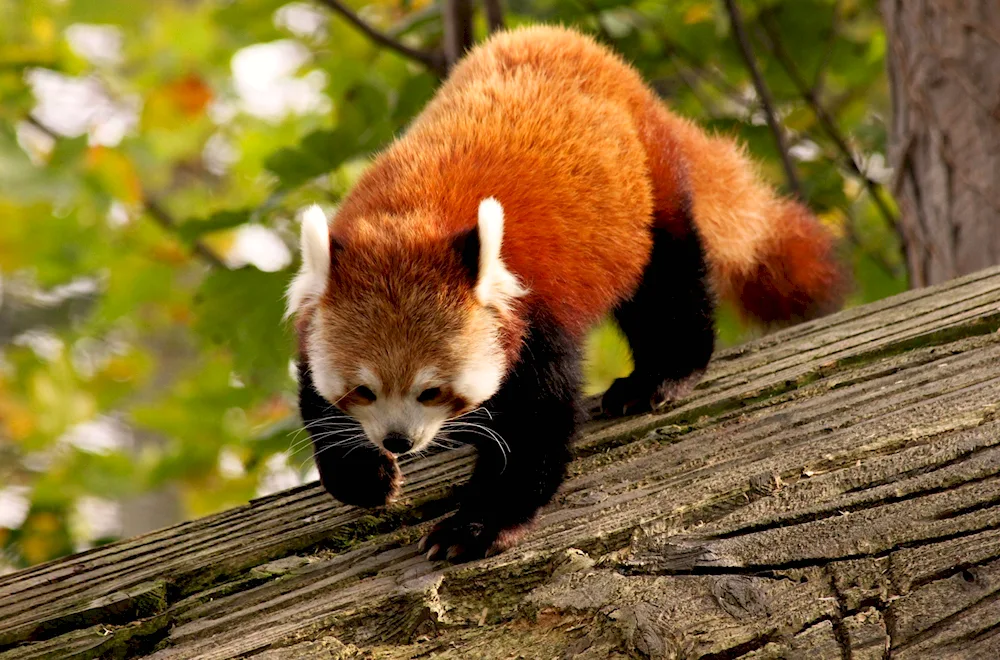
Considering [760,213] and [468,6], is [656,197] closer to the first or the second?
[760,213]

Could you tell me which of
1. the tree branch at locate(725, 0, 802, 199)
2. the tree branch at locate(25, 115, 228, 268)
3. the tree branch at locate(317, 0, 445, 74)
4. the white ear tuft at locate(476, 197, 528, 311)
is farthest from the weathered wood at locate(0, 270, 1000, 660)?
the tree branch at locate(25, 115, 228, 268)

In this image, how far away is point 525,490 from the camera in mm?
2484

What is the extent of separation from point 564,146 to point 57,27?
3.84 meters

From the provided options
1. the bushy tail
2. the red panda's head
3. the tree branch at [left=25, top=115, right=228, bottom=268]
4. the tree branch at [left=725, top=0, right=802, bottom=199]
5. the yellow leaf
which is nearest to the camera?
the red panda's head

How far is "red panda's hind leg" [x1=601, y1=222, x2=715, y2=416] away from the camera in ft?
10.9

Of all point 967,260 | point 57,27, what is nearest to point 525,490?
point 967,260

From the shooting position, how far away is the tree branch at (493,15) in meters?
4.33

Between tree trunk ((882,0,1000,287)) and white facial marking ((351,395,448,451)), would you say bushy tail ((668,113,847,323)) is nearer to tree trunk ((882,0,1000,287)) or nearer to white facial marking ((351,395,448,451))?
tree trunk ((882,0,1000,287))

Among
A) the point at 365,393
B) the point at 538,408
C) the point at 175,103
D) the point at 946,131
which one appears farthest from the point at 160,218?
the point at 946,131

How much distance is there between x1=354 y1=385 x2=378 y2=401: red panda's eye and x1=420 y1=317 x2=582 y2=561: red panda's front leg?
0.26m

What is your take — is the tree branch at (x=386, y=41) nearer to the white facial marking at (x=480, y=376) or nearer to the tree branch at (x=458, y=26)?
the tree branch at (x=458, y=26)

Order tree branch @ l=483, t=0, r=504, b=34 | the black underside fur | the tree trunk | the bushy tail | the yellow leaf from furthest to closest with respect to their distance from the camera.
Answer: the yellow leaf, tree branch @ l=483, t=0, r=504, b=34, the bushy tail, the tree trunk, the black underside fur

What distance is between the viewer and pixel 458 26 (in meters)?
4.24

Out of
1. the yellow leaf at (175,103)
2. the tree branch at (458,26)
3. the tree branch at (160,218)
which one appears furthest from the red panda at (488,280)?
the yellow leaf at (175,103)
